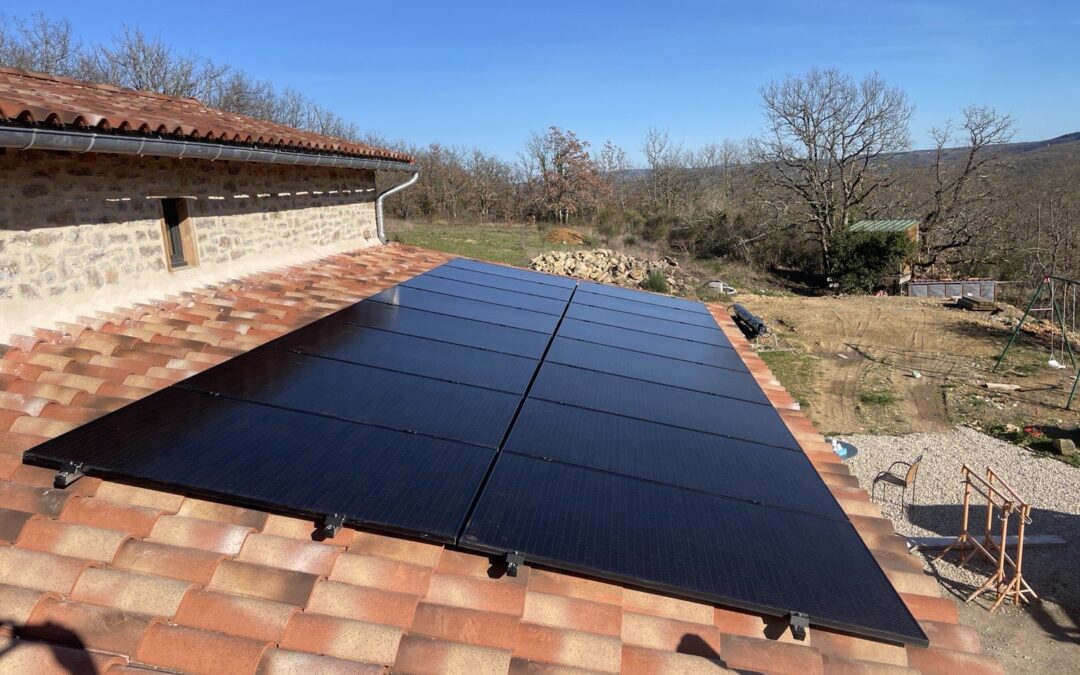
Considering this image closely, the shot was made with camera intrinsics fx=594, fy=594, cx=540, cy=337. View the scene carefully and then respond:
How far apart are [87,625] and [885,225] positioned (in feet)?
109

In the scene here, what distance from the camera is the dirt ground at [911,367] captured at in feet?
44.5

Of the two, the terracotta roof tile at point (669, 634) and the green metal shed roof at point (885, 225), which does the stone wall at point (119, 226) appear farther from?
the green metal shed roof at point (885, 225)

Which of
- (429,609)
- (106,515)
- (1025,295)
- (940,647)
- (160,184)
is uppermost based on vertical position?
(160,184)

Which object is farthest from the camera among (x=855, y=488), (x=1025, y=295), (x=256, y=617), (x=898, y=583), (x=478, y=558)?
(x=1025, y=295)

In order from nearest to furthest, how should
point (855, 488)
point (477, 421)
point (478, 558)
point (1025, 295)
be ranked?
point (478, 558)
point (477, 421)
point (855, 488)
point (1025, 295)

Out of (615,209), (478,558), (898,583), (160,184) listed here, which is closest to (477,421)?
(478,558)

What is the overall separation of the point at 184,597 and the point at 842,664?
106 inches

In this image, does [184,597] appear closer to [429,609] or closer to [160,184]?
[429,609]

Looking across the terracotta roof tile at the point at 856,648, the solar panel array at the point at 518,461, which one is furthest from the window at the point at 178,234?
the terracotta roof tile at the point at 856,648

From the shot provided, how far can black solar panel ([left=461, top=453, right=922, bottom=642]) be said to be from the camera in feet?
8.43

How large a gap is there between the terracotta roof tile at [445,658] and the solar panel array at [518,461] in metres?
0.39

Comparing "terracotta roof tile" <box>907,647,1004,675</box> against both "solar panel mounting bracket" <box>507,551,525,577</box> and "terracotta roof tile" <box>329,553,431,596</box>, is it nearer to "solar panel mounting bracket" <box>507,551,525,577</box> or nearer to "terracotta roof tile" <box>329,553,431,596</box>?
"solar panel mounting bracket" <box>507,551,525,577</box>

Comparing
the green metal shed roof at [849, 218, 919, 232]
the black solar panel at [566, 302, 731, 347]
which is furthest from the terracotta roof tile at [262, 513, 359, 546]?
the green metal shed roof at [849, 218, 919, 232]

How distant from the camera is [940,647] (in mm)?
2732
